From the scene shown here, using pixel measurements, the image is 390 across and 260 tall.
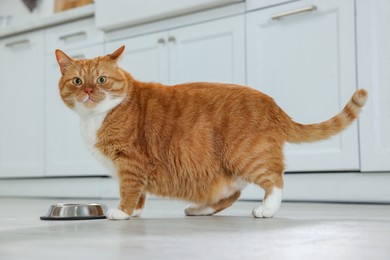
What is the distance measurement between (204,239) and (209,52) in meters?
1.80

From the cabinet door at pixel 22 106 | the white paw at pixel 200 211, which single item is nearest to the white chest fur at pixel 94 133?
the white paw at pixel 200 211

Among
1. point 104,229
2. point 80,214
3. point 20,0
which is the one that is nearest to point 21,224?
point 80,214

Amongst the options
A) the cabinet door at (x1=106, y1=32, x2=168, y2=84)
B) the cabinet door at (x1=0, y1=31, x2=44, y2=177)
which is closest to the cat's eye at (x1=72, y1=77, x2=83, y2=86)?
the cabinet door at (x1=106, y1=32, x2=168, y2=84)

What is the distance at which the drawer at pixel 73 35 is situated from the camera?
330cm

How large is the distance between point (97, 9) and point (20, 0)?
151 cm

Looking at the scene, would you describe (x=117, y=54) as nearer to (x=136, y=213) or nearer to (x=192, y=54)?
(x=136, y=213)

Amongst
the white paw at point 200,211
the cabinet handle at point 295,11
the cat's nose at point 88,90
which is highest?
the cabinet handle at point 295,11

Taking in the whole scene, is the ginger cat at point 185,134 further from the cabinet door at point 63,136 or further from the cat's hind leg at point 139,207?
the cabinet door at point 63,136

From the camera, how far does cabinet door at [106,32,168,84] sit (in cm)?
299

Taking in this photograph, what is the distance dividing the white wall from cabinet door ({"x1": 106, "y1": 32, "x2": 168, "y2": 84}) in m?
1.26

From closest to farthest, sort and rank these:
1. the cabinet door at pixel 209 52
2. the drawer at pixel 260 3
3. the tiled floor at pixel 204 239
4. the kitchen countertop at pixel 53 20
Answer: the tiled floor at pixel 204 239
the drawer at pixel 260 3
the cabinet door at pixel 209 52
the kitchen countertop at pixel 53 20

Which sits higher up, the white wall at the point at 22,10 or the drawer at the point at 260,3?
the white wall at the point at 22,10

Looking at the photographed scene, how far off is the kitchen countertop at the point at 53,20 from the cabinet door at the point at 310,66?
110 centimetres

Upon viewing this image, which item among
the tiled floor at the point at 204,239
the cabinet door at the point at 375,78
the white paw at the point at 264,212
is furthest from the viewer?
the cabinet door at the point at 375,78
